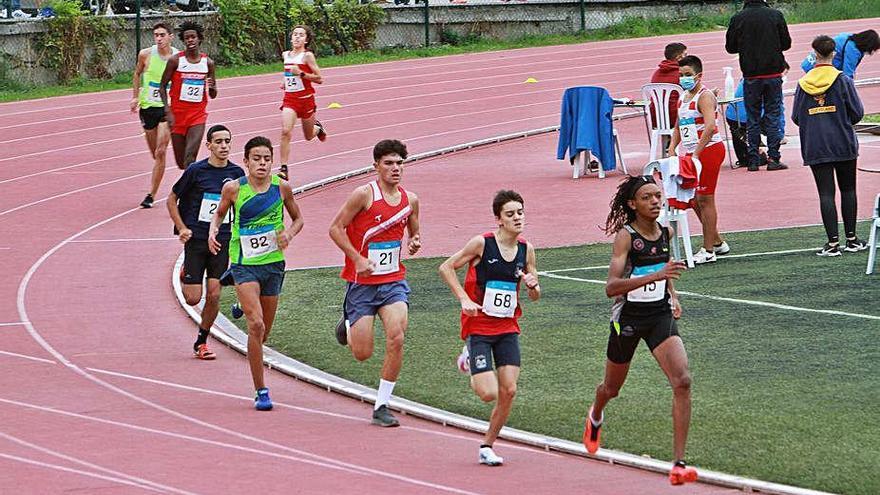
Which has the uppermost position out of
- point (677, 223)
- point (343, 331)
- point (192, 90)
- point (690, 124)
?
point (192, 90)

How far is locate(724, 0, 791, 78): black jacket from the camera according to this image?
21.3 m

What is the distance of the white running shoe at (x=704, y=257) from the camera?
15.7 metres

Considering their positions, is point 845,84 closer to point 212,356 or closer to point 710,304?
point 710,304

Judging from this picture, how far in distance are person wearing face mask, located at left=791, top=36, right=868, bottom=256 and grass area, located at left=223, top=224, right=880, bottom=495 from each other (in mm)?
341

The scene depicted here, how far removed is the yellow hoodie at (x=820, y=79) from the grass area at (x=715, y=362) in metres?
1.59

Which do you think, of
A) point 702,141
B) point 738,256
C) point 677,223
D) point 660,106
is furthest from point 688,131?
point 660,106

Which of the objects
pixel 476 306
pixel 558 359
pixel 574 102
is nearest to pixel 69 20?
pixel 574 102

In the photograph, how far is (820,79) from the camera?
15.4 m

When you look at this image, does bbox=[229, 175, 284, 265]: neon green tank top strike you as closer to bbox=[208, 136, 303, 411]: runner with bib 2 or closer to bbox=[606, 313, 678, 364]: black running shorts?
bbox=[208, 136, 303, 411]: runner with bib 2

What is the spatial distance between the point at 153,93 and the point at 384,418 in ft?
33.9

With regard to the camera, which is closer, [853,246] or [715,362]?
[715,362]

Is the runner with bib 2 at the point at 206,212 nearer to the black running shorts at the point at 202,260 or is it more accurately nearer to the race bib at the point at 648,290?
the black running shorts at the point at 202,260

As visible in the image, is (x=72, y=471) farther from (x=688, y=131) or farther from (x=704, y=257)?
(x=688, y=131)

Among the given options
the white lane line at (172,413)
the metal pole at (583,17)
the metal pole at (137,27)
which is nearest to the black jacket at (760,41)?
the white lane line at (172,413)
